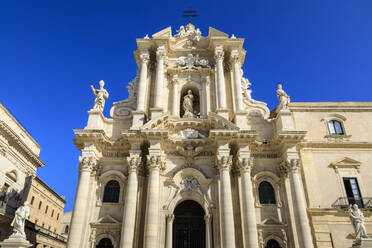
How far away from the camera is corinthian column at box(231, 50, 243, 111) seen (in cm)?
2217

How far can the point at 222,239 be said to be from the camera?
17.0 meters

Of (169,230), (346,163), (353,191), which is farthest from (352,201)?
(169,230)

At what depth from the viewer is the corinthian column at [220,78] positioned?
22.2 meters

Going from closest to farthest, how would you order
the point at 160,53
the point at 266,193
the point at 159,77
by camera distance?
the point at 266,193 → the point at 159,77 → the point at 160,53

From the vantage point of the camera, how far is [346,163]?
827 inches

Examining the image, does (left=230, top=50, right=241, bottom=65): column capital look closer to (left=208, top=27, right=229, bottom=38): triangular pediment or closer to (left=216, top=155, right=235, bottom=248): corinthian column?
(left=208, top=27, right=229, bottom=38): triangular pediment

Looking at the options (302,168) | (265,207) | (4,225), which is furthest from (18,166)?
(302,168)

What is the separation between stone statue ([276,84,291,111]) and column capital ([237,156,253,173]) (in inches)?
196

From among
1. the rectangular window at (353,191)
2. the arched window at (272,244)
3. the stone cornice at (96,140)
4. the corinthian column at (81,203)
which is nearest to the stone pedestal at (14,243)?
the corinthian column at (81,203)

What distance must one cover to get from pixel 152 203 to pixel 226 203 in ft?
14.3

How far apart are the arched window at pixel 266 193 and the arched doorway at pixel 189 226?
13.1 feet

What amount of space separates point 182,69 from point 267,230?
13.6m

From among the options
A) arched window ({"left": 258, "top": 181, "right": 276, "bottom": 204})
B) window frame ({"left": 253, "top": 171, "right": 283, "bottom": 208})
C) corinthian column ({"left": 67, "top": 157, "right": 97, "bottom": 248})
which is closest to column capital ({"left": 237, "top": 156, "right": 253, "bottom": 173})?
window frame ({"left": 253, "top": 171, "right": 283, "bottom": 208})

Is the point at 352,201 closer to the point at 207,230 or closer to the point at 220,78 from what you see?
the point at 207,230
